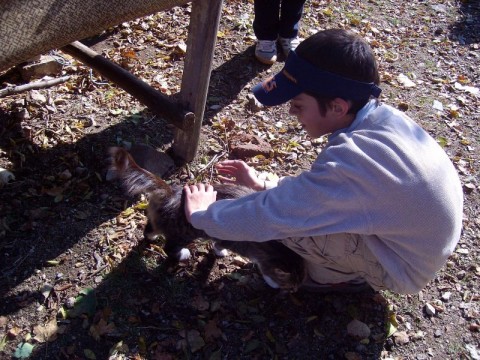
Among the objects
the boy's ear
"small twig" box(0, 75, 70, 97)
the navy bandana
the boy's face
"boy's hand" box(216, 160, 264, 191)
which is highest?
the navy bandana

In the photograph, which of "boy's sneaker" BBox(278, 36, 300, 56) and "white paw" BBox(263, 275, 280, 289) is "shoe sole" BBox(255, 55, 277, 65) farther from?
"white paw" BBox(263, 275, 280, 289)

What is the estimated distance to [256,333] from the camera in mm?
2918

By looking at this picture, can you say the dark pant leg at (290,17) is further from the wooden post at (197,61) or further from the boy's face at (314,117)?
the boy's face at (314,117)

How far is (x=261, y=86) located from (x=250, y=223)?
2.70 ft

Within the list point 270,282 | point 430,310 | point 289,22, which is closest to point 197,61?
point 270,282

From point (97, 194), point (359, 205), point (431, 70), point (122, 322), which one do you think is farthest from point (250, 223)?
point (431, 70)

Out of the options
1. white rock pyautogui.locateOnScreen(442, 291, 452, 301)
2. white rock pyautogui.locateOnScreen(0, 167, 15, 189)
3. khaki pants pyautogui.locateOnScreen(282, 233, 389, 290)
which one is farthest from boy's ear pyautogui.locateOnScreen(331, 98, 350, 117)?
white rock pyautogui.locateOnScreen(0, 167, 15, 189)

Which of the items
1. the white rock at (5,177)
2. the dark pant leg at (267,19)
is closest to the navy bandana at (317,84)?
the white rock at (5,177)

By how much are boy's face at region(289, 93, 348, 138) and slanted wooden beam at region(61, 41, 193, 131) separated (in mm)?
1101

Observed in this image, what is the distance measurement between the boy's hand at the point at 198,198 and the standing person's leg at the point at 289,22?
2758 mm

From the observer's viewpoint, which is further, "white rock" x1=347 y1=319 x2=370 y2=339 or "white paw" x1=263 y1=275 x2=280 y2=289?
"white paw" x1=263 y1=275 x2=280 y2=289

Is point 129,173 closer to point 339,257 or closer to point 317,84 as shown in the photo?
point 317,84

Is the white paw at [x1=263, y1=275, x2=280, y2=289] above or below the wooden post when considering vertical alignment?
below

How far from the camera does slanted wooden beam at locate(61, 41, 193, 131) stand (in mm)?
3371
